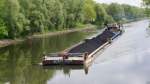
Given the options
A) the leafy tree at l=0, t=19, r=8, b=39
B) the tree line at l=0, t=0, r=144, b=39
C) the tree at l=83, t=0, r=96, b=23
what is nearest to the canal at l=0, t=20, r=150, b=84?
the leafy tree at l=0, t=19, r=8, b=39

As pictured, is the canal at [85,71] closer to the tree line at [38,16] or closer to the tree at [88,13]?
the tree line at [38,16]

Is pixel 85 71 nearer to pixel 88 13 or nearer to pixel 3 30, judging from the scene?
pixel 3 30

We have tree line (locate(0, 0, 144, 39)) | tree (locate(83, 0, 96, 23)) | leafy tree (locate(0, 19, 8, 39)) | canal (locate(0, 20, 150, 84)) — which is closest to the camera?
canal (locate(0, 20, 150, 84))

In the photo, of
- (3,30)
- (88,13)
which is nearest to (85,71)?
(3,30)

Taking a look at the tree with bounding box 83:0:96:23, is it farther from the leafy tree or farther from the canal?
the canal

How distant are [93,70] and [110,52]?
47.5 ft

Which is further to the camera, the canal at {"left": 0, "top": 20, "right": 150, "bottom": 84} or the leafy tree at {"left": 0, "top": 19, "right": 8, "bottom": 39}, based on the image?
the leafy tree at {"left": 0, "top": 19, "right": 8, "bottom": 39}

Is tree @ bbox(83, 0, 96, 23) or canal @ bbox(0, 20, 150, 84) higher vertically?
canal @ bbox(0, 20, 150, 84)

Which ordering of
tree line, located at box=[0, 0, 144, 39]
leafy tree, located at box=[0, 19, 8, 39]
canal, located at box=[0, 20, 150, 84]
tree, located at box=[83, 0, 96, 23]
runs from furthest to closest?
tree, located at box=[83, 0, 96, 23] < tree line, located at box=[0, 0, 144, 39] < leafy tree, located at box=[0, 19, 8, 39] < canal, located at box=[0, 20, 150, 84]

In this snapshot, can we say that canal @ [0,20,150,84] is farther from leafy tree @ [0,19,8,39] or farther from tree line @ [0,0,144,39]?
tree line @ [0,0,144,39]

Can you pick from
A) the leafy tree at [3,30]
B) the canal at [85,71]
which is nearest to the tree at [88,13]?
the leafy tree at [3,30]

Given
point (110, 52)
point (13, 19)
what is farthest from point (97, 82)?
point (13, 19)

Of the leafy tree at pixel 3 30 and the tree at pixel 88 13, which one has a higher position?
the leafy tree at pixel 3 30

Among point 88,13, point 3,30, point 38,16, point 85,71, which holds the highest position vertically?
point 38,16
